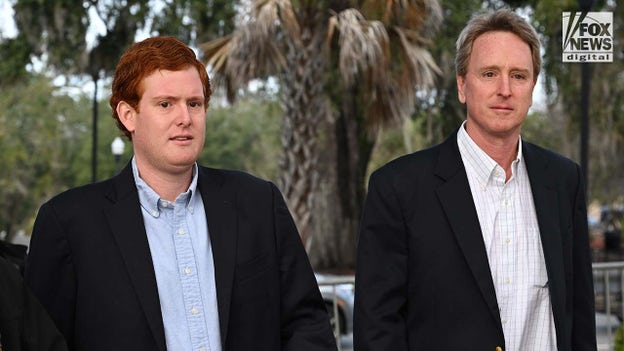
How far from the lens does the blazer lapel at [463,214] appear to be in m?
3.71

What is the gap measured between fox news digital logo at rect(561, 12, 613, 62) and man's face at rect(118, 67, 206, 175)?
2.95m

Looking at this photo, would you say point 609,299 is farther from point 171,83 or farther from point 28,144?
point 28,144

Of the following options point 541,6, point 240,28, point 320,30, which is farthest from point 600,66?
point 240,28

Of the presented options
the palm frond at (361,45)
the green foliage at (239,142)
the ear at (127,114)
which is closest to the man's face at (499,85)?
the ear at (127,114)

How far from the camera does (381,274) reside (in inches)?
151

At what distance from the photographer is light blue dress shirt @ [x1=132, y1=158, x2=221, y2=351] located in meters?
3.23

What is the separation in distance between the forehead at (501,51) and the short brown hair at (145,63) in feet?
3.51

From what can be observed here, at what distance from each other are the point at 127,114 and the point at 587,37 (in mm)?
3243

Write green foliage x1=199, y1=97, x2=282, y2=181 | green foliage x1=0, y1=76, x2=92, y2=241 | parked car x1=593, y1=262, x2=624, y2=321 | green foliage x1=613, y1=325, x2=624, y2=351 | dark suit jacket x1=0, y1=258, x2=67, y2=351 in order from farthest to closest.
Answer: green foliage x1=199, y1=97, x2=282, y2=181 → green foliage x1=0, y1=76, x2=92, y2=241 → parked car x1=593, y1=262, x2=624, y2=321 → green foliage x1=613, y1=325, x2=624, y2=351 → dark suit jacket x1=0, y1=258, x2=67, y2=351

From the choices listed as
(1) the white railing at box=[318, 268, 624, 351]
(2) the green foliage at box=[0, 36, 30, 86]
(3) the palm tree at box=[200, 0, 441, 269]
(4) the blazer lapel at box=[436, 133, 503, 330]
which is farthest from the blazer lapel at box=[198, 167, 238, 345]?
(2) the green foliage at box=[0, 36, 30, 86]

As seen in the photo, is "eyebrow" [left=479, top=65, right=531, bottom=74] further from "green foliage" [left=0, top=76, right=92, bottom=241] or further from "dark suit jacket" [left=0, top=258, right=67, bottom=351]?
"green foliage" [left=0, top=76, right=92, bottom=241]

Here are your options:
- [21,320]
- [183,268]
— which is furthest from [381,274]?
[21,320]

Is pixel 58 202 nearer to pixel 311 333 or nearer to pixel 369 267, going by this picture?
pixel 311 333

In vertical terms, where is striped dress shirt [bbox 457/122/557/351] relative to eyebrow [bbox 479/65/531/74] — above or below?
below
